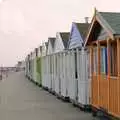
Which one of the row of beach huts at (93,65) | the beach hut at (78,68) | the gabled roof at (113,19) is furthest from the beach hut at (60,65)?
the gabled roof at (113,19)

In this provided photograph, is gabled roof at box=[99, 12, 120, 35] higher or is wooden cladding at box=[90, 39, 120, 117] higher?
gabled roof at box=[99, 12, 120, 35]

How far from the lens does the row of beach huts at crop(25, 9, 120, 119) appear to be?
523 inches

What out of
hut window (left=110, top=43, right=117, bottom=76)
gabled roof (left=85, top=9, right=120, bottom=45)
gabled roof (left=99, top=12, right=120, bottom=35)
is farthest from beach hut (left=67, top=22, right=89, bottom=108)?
gabled roof (left=99, top=12, right=120, bottom=35)

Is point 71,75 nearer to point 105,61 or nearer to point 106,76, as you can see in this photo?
point 105,61

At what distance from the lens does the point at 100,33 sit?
576 inches

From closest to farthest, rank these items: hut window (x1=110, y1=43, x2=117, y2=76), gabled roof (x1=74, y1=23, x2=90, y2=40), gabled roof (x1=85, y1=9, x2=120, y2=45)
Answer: gabled roof (x1=85, y1=9, x2=120, y2=45) < hut window (x1=110, y1=43, x2=117, y2=76) < gabled roof (x1=74, y1=23, x2=90, y2=40)

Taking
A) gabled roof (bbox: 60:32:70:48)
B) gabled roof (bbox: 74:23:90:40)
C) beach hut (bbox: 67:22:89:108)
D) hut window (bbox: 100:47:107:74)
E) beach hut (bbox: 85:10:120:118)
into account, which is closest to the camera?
beach hut (bbox: 85:10:120:118)

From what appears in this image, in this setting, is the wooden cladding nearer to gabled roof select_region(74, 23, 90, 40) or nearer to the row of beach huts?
the row of beach huts

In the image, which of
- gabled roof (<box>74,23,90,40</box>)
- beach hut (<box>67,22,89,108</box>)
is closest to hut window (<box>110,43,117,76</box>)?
beach hut (<box>67,22,89,108</box>)

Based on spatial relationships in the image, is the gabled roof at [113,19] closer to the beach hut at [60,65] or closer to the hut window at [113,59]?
the hut window at [113,59]

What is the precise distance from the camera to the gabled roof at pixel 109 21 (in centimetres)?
1272

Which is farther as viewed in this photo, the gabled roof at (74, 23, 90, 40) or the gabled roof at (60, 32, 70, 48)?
the gabled roof at (60, 32, 70, 48)

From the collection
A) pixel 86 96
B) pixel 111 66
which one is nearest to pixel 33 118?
pixel 86 96

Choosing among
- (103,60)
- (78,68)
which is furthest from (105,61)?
(78,68)
